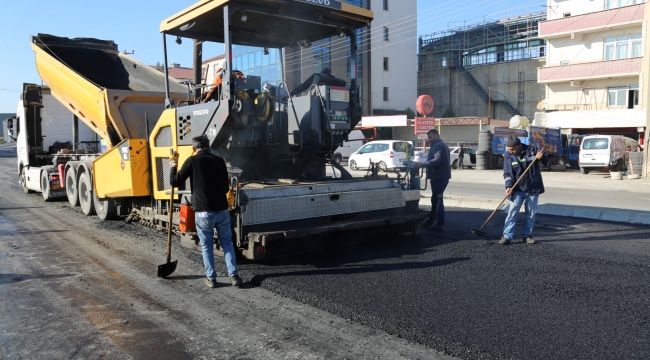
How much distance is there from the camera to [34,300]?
5.22 meters

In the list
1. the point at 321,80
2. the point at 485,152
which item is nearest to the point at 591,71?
the point at 485,152

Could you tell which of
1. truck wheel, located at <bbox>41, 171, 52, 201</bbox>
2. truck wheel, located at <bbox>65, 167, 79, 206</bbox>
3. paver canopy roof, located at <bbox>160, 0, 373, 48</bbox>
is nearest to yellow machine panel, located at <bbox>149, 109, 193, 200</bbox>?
paver canopy roof, located at <bbox>160, 0, 373, 48</bbox>

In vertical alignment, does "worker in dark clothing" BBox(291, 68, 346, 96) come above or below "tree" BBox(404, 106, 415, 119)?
below

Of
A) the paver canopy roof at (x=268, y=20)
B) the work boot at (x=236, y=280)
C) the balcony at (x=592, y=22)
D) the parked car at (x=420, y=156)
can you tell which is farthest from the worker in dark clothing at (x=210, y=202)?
the balcony at (x=592, y=22)

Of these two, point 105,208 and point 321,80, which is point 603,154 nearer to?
point 321,80

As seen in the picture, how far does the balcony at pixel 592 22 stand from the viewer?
3333 cm

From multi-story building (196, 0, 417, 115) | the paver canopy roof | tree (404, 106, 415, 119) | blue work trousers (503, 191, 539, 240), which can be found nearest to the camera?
the paver canopy roof

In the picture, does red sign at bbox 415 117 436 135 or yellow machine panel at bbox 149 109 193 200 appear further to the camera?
red sign at bbox 415 117 436 135

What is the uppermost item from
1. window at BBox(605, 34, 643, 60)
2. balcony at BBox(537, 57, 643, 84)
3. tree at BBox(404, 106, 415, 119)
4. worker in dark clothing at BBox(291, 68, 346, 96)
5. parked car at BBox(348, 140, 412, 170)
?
window at BBox(605, 34, 643, 60)

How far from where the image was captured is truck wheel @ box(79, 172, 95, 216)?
1047 centimetres

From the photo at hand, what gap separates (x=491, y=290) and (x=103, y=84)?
8.83 m

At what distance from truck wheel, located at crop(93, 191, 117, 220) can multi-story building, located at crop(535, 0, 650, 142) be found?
32.3 m

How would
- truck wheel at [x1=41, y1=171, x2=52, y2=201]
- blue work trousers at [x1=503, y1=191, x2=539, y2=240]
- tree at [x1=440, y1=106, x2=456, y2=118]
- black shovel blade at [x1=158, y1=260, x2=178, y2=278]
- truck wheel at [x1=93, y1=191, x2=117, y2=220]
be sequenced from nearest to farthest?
1. black shovel blade at [x1=158, y1=260, x2=178, y2=278]
2. blue work trousers at [x1=503, y1=191, x2=539, y2=240]
3. truck wheel at [x1=93, y1=191, x2=117, y2=220]
4. truck wheel at [x1=41, y1=171, x2=52, y2=201]
5. tree at [x1=440, y1=106, x2=456, y2=118]

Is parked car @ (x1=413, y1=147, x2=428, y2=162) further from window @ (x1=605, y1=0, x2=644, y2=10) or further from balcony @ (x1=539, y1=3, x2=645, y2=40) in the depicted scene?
window @ (x1=605, y1=0, x2=644, y2=10)
